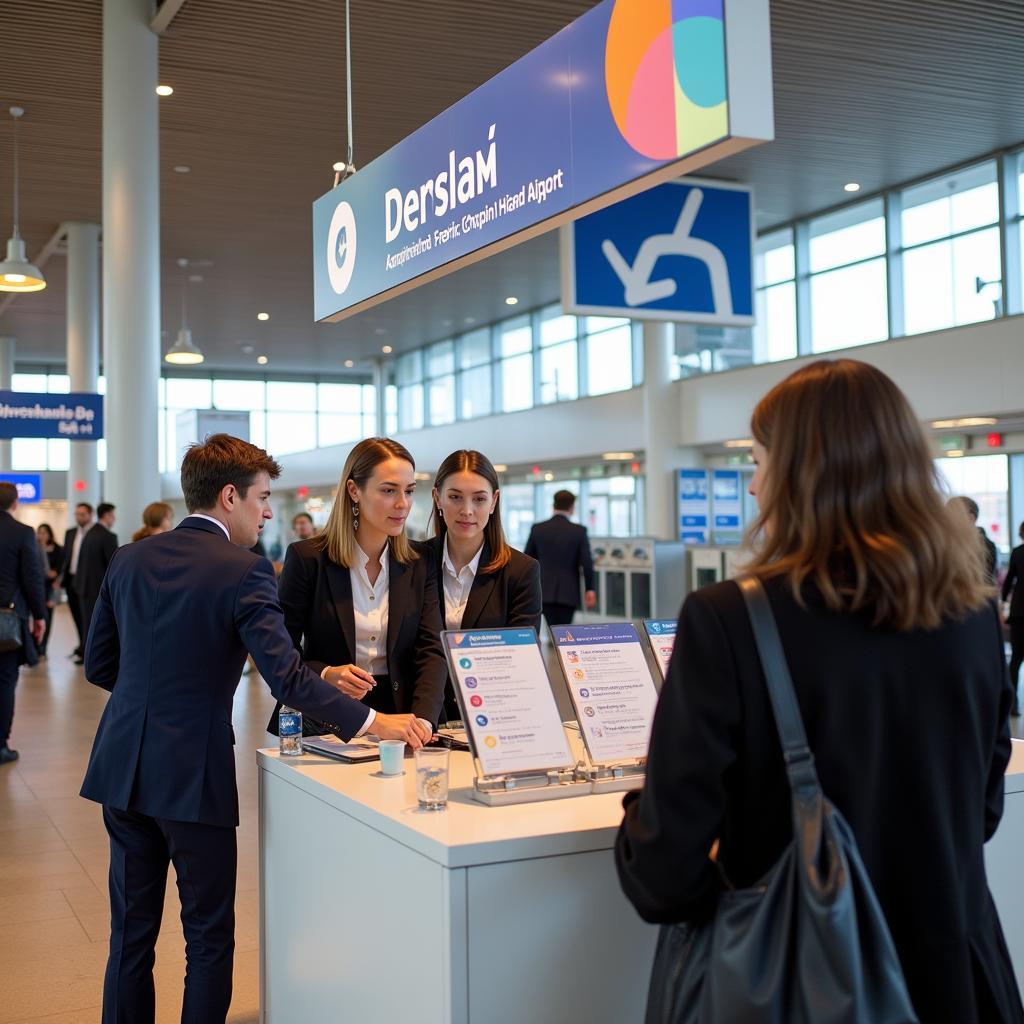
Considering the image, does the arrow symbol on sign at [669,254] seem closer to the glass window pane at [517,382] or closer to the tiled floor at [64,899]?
the tiled floor at [64,899]

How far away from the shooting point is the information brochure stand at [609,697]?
251 centimetres

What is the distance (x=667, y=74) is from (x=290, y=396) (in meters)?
26.3

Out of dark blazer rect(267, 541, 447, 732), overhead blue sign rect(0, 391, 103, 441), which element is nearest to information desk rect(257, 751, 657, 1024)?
dark blazer rect(267, 541, 447, 732)

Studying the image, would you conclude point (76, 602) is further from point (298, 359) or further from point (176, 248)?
point (298, 359)

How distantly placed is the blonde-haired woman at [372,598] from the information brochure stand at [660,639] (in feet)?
2.14

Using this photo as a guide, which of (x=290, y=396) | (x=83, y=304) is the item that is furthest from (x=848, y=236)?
(x=290, y=396)

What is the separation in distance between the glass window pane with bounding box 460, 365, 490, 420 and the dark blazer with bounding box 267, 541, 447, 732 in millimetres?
18074

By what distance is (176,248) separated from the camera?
15.0 metres

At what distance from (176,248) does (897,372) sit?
9.11 m

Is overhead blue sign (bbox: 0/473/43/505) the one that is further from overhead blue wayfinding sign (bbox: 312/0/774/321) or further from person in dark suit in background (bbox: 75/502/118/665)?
overhead blue wayfinding sign (bbox: 312/0/774/321)

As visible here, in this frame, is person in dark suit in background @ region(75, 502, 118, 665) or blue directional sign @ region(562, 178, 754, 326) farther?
person in dark suit in background @ region(75, 502, 118, 665)

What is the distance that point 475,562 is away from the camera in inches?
142

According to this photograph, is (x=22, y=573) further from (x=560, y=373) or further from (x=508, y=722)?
(x=560, y=373)

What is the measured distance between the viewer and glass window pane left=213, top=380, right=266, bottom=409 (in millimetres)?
27781
